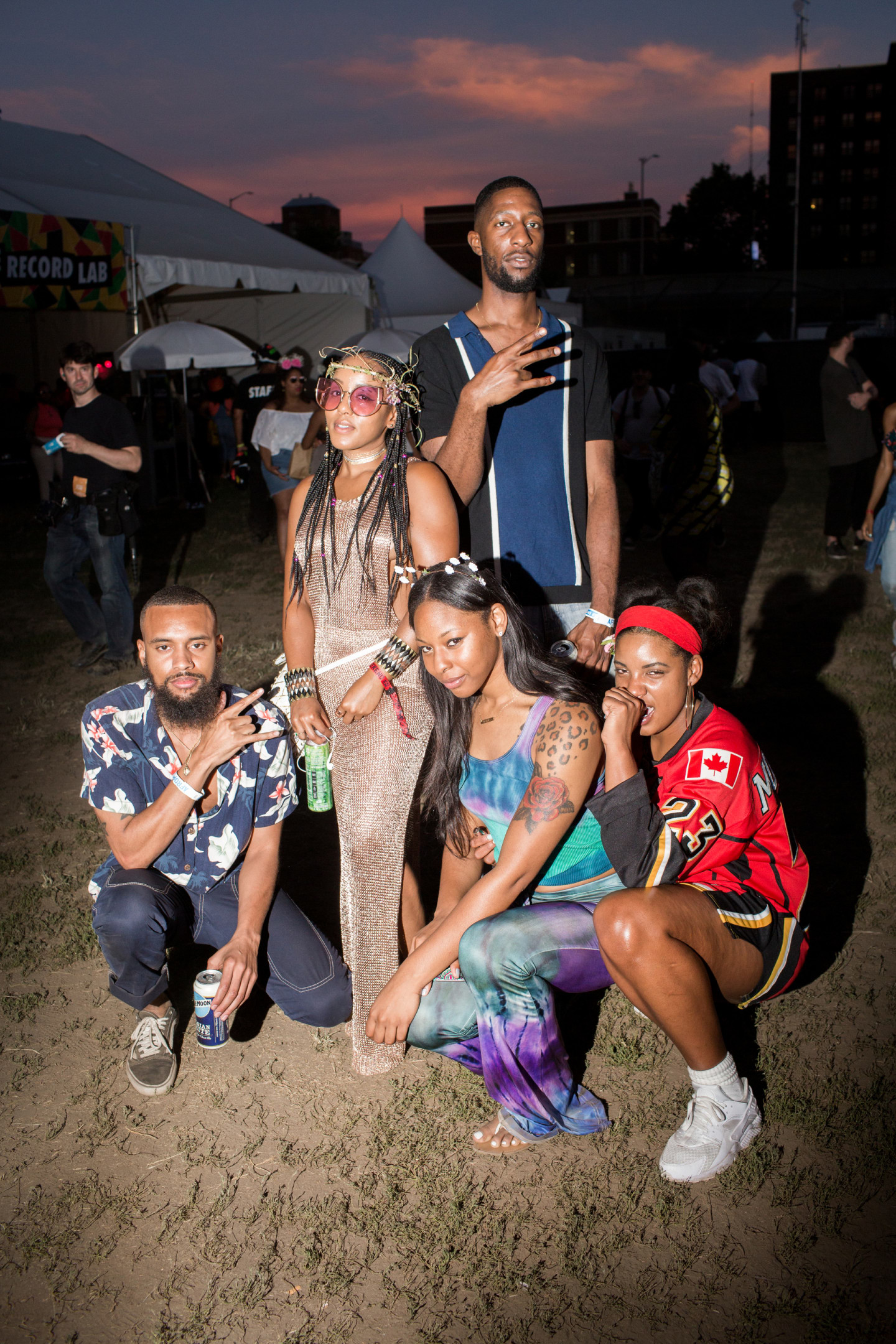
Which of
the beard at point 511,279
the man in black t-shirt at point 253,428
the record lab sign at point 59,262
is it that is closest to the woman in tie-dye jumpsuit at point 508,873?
the beard at point 511,279

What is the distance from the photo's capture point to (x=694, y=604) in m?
2.93

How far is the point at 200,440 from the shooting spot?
54.8ft

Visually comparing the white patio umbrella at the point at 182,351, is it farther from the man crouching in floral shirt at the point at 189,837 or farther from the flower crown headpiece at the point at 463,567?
the flower crown headpiece at the point at 463,567

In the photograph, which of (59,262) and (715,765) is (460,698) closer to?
(715,765)

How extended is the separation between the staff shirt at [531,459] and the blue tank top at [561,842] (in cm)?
61

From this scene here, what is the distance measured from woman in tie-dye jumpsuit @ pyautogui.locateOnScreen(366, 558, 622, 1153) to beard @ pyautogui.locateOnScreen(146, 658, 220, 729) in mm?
713

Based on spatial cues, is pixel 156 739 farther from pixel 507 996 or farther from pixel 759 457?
pixel 759 457

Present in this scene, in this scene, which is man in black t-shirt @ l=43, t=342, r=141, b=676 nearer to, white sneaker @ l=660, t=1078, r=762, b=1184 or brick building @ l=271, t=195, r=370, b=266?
white sneaker @ l=660, t=1078, r=762, b=1184

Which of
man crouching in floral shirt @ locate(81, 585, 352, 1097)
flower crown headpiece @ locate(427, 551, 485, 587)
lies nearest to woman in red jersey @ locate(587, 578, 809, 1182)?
flower crown headpiece @ locate(427, 551, 485, 587)

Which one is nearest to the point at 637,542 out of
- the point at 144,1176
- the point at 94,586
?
the point at 94,586

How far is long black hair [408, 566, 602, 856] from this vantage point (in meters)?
2.53

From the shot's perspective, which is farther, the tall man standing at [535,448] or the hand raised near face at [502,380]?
the tall man standing at [535,448]

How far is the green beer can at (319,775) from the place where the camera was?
114 inches

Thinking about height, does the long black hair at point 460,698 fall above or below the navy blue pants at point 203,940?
above
